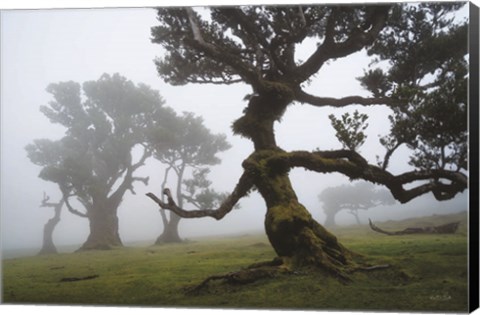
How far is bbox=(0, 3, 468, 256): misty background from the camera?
9.95m

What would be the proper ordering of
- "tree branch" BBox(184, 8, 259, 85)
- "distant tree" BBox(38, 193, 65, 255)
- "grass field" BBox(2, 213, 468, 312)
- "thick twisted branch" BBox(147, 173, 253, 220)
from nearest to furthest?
"grass field" BBox(2, 213, 468, 312) → "thick twisted branch" BBox(147, 173, 253, 220) → "tree branch" BBox(184, 8, 259, 85) → "distant tree" BBox(38, 193, 65, 255)

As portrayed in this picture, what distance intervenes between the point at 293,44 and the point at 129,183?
2759mm

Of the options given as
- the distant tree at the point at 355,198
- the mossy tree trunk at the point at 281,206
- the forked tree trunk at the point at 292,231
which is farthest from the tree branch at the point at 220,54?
the distant tree at the point at 355,198

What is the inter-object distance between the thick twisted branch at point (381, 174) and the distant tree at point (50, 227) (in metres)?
3.05

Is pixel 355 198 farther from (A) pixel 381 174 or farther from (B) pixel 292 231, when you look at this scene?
(B) pixel 292 231

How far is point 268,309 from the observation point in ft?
32.0

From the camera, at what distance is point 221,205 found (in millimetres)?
10203

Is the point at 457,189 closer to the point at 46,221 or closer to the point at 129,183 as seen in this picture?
the point at 129,183

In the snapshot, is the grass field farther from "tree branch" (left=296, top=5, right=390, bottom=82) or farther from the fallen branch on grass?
"tree branch" (left=296, top=5, right=390, bottom=82)

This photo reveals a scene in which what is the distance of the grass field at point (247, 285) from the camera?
944 cm

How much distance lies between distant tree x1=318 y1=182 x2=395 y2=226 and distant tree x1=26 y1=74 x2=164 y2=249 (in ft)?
7.92

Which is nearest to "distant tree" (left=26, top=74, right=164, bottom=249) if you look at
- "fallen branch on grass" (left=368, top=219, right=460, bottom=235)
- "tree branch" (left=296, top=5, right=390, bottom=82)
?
"tree branch" (left=296, top=5, right=390, bottom=82)

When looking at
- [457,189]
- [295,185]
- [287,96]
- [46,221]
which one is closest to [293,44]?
[287,96]

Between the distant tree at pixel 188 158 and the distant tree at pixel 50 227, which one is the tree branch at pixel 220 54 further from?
the distant tree at pixel 50 227
